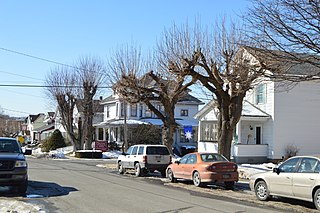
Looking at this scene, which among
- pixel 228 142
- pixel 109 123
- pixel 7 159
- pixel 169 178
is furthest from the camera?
pixel 109 123

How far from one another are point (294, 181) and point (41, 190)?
884 cm

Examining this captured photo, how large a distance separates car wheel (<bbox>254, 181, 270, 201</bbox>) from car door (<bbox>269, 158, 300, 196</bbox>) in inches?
10.9

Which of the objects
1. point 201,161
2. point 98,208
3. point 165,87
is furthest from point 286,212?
point 165,87

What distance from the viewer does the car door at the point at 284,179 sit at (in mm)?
13223

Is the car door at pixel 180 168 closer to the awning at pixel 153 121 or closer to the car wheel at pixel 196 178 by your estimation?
the car wheel at pixel 196 178

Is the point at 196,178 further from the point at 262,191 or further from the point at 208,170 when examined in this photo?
the point at 262,191

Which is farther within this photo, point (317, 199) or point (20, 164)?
point (20, 164)

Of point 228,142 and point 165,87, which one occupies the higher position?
point 165,87

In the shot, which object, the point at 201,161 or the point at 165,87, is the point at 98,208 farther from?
the point at 165,87

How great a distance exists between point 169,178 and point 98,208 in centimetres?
925

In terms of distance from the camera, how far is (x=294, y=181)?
13.0m

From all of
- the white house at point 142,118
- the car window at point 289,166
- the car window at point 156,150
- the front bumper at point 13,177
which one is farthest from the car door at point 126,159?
the white house at point 142,118

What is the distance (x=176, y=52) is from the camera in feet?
86.2

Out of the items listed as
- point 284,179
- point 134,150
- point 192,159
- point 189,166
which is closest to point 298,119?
point 134,150
